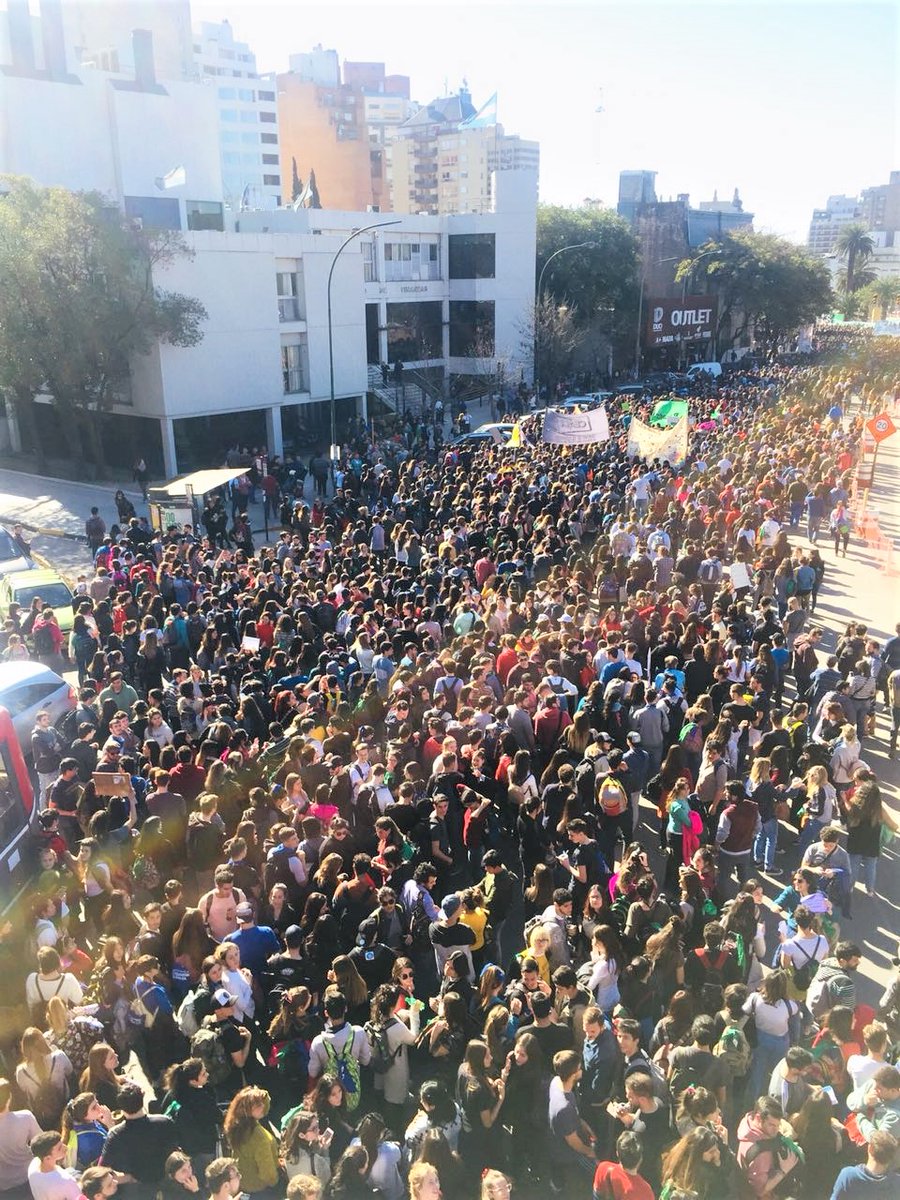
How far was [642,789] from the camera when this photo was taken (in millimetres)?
9211

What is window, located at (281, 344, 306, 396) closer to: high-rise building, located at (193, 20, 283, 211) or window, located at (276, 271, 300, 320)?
window, located at (276, 271, 300, 320)

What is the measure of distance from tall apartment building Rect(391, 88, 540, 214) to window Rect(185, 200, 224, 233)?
8514 cm

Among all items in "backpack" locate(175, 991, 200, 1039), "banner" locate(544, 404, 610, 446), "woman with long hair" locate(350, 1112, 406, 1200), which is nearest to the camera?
"woman with long hair" locate(350, 1112, 406, 1200)

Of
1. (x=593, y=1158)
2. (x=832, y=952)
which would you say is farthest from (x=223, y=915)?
(x=832, y=952)

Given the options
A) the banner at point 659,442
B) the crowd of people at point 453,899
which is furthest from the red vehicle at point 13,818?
the banner at point 659,442

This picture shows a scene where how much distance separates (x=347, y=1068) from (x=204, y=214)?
41.9m

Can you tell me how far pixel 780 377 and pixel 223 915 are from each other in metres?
43.7

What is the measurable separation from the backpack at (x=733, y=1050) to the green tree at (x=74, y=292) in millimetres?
26877

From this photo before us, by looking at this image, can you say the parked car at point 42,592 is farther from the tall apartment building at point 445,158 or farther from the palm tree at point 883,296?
the tall apartment building at point 445,158

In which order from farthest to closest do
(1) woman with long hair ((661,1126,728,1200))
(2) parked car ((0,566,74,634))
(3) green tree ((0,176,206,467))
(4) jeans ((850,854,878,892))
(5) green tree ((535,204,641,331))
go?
1. (5) green tree ((535,204,641,331))
2. (3) green tree ((0,176,206,467))
3. (2) parked car ((0,566,74,634))
4. (4) jeans ((850,854,878,892))
5. (1) woman with long hair ((661,1126,728,1200))

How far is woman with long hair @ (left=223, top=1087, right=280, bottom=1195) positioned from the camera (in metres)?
4.72

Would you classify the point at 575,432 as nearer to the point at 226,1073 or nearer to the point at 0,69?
the point at 226,1073

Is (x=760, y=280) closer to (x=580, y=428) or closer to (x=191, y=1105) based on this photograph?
(x=580, y=428)

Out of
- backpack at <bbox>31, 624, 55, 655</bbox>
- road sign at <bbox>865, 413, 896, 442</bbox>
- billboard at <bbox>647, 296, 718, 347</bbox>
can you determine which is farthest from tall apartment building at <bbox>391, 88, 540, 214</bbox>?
backpack at <bbox>31, 624, 55, 655</bbox>
